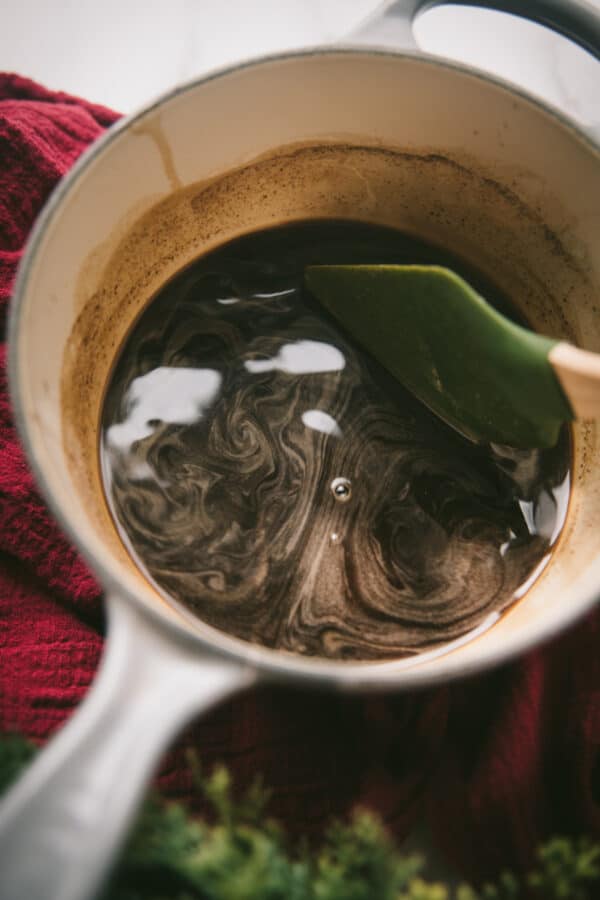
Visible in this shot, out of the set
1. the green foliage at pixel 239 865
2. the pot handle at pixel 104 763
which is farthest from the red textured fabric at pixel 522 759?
the pot handle at pixel 104 763

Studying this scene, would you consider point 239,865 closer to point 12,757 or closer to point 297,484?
point 12,757

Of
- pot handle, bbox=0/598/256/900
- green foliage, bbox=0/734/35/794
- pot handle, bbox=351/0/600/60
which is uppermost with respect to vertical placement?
pot handle, bbox=351/0/600/60

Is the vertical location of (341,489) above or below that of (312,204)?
below

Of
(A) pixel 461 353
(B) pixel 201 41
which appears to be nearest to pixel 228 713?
(A) pixel 461 353

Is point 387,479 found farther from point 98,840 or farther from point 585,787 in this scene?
point 98,840

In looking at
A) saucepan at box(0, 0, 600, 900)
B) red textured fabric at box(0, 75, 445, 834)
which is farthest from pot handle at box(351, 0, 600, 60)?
red textured fabric at box(0, 75, 445, 834)

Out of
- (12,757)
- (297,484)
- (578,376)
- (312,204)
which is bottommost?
(12,757)

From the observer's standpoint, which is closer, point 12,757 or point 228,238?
point 12,757

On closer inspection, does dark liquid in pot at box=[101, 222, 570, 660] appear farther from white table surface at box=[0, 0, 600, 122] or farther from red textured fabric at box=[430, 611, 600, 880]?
white table surface at box=[0, 0, 600, 122]
